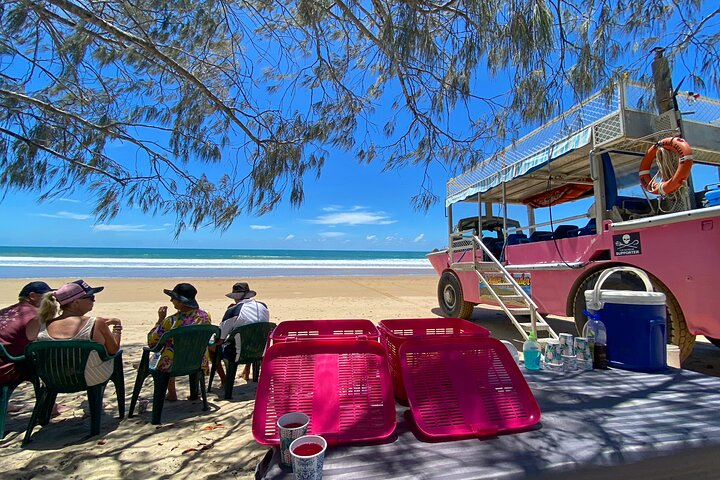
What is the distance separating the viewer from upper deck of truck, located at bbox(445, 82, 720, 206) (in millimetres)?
3725

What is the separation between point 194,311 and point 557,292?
4.54m

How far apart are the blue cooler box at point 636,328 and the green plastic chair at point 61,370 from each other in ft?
12.2

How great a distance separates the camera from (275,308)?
9.57m

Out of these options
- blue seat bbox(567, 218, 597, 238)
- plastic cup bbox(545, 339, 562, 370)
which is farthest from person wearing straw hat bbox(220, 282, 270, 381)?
blue seat bbox(567, 218, 597, 238)

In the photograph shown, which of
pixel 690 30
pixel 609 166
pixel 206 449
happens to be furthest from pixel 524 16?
pixel 206 449

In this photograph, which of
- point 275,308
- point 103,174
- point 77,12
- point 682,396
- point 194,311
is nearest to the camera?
point 682,396

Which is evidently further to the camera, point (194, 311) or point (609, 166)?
point (609, 166)

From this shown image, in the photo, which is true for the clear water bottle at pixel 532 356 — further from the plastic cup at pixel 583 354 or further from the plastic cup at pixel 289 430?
the plastic cup at pixel 289 430

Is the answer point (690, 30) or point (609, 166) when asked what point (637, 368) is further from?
point (609, 166)

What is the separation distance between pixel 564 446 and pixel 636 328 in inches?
54.9

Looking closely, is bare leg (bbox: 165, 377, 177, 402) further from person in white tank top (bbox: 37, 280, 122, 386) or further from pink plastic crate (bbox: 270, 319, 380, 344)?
pink plastic crate (bbox: 270, 319, 380, 344)

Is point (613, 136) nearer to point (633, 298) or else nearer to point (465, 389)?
point (633, 298)

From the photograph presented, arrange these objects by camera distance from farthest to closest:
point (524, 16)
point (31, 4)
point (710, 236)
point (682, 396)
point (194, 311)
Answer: point (194, 311) < point (710, 236) < point (31, 4) < point (524, 16) < point (682, 396)

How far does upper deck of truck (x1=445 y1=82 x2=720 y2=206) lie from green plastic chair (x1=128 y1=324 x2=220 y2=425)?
313cm
